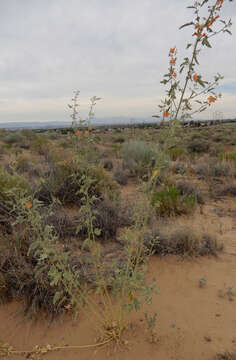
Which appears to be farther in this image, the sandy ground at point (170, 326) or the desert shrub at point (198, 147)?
the desert shrub at point (198, 147)

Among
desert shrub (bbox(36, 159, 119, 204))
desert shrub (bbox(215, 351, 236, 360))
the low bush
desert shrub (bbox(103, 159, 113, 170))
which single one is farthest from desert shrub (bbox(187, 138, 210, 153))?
desert shrub (bbox(215, 351, 236, 360))

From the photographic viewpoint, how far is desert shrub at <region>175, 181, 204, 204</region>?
16.7 ft

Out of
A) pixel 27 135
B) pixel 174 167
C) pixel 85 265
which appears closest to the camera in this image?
pixel 85 265

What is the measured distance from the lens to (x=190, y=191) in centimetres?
536

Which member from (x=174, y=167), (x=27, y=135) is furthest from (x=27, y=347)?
(x=27, y=135)

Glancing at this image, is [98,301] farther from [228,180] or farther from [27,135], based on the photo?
[27,135]

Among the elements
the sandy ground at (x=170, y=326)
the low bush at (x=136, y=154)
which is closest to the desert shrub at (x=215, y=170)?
the low bush at (x=136, y=154)

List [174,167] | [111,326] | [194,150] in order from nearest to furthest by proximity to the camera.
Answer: [111,326], [174,167], [194,150]

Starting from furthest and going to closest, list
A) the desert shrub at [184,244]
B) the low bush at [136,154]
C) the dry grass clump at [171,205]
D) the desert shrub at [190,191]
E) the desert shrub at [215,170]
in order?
1. the low bush at [136,154]
2. the desert shrub at [215,170]
3. the desert shrub at [190,191]
4. the dry grass clump at [171,205]
5. the desert shrub at [184,244]

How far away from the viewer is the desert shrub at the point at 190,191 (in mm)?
5102

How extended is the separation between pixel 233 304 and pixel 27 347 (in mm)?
1836

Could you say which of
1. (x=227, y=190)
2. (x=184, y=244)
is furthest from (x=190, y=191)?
(x=184, y=244)

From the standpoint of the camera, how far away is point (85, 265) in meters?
2.69

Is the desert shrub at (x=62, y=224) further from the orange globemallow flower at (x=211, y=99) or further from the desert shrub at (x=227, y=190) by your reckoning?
the desert shrub at (x=227, y=190)
